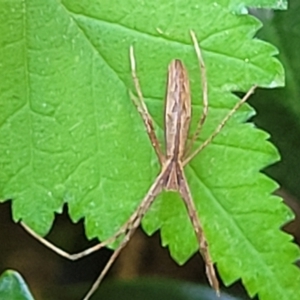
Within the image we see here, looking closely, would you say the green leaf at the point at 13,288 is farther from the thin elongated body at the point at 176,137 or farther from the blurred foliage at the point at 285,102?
the blurred foliage at the point at 285,102

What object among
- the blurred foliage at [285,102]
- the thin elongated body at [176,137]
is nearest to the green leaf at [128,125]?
the thin elongated body at [176,137]

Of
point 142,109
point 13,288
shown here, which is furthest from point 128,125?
point 13,288

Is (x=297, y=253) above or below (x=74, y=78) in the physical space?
below

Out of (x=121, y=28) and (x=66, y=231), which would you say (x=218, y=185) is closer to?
(x=121, y=28)

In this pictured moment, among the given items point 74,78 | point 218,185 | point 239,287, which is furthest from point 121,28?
point 239,287

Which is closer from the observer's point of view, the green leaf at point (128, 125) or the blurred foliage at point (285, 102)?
the green leaf at point (128, 125)

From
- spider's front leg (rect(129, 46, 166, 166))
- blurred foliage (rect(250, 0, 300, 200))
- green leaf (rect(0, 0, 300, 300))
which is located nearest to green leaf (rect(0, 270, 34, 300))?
green leaf (rect(0, 0, 300, 300))
